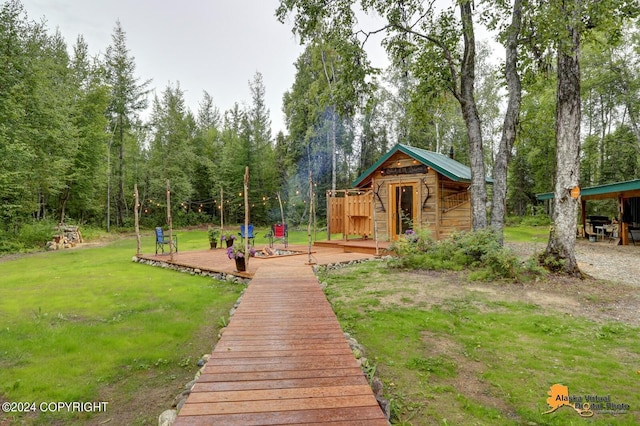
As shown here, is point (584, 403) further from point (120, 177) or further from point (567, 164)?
point (120, 177)

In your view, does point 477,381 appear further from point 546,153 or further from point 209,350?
point 546,153

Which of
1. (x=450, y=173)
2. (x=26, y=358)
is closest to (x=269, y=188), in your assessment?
(x=450, y=173)

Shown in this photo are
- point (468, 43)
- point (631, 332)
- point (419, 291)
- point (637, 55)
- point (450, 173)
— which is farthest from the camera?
point (637, 55)

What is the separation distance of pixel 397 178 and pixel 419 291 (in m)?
6.38

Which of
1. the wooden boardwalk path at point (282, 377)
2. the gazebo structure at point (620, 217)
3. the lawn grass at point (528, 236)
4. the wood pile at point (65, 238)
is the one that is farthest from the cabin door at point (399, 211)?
the wood pile at point (65, 238)

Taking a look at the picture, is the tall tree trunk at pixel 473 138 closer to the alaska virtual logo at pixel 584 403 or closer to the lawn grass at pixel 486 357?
the lawn grass at pixel 486 357

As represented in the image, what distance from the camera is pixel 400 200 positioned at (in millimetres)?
11305

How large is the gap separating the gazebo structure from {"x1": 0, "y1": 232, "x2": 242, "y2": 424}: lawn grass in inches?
482

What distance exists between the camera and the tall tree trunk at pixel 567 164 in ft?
21.1

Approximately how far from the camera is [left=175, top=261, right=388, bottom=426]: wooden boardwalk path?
6.29ft

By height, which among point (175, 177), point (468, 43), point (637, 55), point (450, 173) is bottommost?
point (450, 173)

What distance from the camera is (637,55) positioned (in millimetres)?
16391

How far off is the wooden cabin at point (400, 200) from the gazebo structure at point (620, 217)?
Answer: 397 cm

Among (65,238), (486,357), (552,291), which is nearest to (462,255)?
(552,291)
